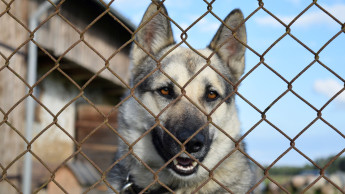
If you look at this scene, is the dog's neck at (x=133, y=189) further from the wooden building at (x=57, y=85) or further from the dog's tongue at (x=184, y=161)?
the wooden building at (x=57, y=85)

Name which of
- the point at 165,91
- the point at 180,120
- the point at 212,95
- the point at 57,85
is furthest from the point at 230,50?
the point at 57,85

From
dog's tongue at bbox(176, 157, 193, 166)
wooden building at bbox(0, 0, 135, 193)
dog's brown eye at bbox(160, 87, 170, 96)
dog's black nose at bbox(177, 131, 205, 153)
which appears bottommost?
dog's tongue at bbox(176, 157, 193, 166)

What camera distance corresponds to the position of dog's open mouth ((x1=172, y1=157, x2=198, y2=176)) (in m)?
2.66

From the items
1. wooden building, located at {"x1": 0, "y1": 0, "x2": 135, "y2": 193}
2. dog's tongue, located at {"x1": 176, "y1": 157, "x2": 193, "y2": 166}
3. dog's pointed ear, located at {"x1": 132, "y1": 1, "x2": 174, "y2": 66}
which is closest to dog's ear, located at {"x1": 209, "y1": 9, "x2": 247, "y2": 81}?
dog's pointed ear, located at {"x1": 132, "y1": 1, "x2": 174, "y2": 66}

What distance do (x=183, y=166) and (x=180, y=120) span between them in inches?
12.3

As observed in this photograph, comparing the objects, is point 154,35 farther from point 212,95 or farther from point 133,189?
point 133,189

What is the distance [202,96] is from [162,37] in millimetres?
569

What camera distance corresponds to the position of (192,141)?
8.00 ft

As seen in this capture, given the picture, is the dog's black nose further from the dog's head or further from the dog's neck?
the dog's neck

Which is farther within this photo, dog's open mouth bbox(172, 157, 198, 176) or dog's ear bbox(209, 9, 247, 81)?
dog's ear bbox(209, 9, 247, 81)

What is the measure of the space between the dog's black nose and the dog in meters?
0.06

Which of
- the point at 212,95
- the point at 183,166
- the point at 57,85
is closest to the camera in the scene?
the point at 183,166

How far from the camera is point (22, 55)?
7.59m

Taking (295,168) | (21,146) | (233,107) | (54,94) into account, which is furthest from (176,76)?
(295,168)
